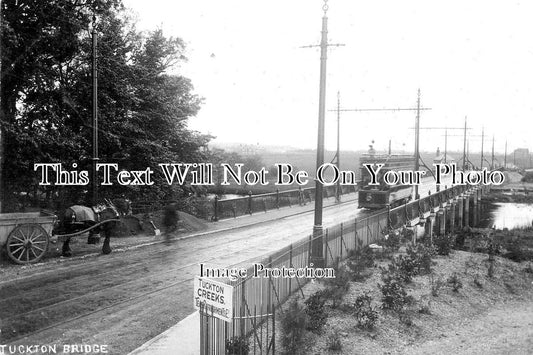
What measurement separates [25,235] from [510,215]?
5384cm

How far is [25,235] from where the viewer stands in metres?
12.1

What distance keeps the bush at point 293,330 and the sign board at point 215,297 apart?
1774mm

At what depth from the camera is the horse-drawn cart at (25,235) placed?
11.6m

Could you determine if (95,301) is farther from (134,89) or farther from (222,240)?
(134,89)

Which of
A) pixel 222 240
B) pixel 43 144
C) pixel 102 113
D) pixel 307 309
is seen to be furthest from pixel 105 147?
pixel 307 309

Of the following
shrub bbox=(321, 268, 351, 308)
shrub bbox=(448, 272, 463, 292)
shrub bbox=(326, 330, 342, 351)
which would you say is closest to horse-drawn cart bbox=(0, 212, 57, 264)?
shrub bbox=(321, 268, 351, 308)

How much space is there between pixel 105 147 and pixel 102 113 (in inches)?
49.2

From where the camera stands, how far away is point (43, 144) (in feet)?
50.0

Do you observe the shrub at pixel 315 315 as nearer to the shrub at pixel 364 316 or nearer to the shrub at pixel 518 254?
the shrub at pixel 364 316

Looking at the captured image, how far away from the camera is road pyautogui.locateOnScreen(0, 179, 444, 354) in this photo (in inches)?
319

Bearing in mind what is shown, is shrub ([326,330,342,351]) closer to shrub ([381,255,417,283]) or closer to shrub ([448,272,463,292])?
shrub ([381,255,417,283])

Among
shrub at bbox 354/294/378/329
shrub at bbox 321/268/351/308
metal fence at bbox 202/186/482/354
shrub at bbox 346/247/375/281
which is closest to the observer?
metal fence at bbox 202/186/482/354

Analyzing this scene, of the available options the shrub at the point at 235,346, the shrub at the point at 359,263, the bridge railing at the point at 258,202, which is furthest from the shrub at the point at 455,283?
the bridge railing at the point at 258,202

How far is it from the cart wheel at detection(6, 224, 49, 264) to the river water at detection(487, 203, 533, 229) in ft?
140
